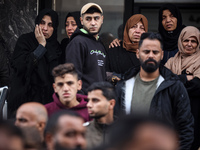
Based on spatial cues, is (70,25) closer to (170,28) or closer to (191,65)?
(170,28)

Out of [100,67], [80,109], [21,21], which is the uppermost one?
[21,21]

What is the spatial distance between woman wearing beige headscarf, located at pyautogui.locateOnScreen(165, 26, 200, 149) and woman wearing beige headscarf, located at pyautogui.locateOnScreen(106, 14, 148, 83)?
472 mm

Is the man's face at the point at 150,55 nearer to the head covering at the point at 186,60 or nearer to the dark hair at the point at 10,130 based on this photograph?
the head covering at the point at 186,60

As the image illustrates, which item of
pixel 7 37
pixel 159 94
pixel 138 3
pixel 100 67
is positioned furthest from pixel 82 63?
pixel 138 3

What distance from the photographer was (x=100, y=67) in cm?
485

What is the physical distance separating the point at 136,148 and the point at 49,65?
374 cm

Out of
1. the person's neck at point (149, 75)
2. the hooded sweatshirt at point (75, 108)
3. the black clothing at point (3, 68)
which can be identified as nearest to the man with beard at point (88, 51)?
the hooded sweatshirt at point (75, 108)

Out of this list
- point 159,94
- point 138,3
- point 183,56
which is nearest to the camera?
point 159,94

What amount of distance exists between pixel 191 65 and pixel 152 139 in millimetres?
3247

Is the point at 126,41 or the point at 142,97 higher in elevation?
the point at 126,41

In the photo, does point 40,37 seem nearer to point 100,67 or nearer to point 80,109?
point 100,67

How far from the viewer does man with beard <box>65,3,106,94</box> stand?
4711 mm

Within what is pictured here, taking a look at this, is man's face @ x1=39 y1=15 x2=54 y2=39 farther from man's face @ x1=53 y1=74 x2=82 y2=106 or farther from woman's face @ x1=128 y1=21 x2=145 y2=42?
man's face @ x1=53 y1=74 x2=82 y2=106

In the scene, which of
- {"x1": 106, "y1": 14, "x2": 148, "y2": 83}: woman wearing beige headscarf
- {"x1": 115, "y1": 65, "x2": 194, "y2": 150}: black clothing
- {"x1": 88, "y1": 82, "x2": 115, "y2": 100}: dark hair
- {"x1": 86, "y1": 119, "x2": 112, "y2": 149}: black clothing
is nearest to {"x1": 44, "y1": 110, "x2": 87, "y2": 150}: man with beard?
{"x1": 86, "y1": 119, "x2": 112, "y2": 149}: black clothing
